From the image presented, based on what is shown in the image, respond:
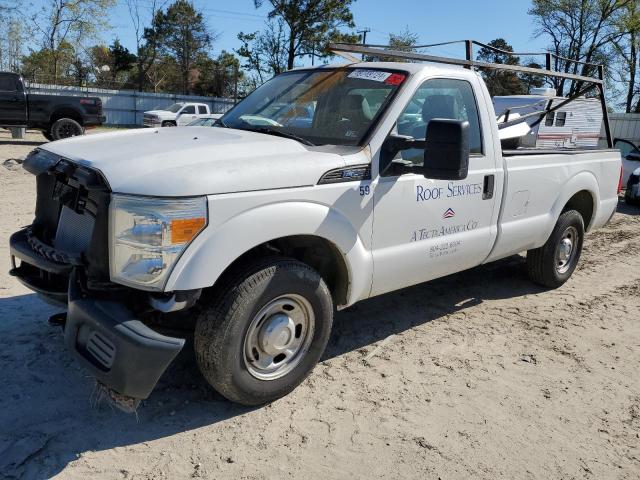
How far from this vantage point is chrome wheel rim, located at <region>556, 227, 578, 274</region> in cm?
578

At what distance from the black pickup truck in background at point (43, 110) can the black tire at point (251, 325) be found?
49.5 ft

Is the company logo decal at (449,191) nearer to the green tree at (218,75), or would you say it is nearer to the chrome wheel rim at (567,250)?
the chrome wheel rim at (567,250)

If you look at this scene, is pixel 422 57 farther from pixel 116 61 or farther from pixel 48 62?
pixel 116 61

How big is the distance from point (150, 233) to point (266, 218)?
0.60 meters

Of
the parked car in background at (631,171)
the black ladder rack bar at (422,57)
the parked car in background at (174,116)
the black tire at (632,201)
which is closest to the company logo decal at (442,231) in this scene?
the black ladder rack bar at (422,57)

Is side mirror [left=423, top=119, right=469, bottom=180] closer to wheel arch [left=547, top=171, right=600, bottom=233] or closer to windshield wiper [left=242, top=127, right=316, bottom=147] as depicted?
windshield wiper [left=242, top=127, right=316, bottom=147]

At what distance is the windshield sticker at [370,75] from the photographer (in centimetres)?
388

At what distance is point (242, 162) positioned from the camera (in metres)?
2.98

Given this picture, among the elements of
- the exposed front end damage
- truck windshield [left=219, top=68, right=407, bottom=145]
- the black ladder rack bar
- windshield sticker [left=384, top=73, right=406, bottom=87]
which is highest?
the black ladder rack bar

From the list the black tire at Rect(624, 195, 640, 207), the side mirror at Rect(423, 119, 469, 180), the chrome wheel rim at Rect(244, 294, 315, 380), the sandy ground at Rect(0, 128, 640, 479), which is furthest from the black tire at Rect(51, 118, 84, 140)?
the side mirror at Rect(423, 119, 469, 180)

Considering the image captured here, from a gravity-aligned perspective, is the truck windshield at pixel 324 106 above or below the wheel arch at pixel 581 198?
above

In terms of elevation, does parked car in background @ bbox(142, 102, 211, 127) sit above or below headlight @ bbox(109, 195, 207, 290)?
above

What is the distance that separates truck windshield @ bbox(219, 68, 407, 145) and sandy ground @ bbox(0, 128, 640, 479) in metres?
1.57

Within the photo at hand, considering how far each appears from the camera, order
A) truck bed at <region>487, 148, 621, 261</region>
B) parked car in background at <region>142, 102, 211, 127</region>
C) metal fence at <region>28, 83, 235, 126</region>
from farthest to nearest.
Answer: metal fence at <region>28, 83, 235, 126</region> → parked car in background at <region>142, 102, 211, 127</region> → truck bed at <region>487, 148, 621, 261</region>
